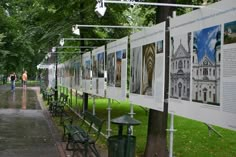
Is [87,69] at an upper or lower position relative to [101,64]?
lower

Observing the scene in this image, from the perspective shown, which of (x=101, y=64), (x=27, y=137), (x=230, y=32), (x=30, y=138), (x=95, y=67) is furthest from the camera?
(x=95, y=67)

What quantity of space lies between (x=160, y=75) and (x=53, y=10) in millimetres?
14017

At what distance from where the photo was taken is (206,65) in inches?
219

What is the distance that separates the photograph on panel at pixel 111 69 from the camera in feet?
37.9

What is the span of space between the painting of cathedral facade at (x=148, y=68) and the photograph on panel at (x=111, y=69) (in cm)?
319

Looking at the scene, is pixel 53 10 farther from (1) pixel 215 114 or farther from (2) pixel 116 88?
(1) pixel 215 114

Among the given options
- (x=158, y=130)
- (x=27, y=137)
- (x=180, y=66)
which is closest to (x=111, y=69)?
(x=158, y=130)

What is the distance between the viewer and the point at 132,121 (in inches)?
321

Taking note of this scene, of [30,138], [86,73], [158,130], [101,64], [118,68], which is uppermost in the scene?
[101,64]

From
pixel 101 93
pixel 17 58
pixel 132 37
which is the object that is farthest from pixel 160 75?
pixel 17 58

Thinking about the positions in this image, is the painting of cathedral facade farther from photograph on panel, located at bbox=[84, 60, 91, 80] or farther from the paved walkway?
photograph on panel, located at bbox=[84, 60, 91, 80]

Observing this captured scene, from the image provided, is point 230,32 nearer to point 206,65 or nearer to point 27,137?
point 206,65

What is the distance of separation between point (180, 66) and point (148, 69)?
1729 mm

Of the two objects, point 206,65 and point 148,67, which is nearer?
point 206,65
